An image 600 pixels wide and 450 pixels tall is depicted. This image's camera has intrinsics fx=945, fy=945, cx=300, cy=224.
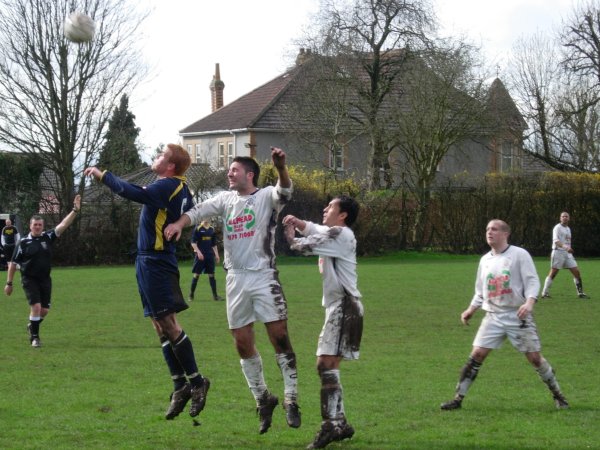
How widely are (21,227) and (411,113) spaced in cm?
1847

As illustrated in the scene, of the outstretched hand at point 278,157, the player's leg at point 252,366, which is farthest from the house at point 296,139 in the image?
the outstretched hand at point 278,157

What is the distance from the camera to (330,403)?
25.3ft

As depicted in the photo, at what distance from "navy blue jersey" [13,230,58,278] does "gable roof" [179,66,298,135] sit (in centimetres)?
4151

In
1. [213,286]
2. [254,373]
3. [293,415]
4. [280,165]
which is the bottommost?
[293,415]

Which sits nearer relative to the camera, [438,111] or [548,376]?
[548,376]

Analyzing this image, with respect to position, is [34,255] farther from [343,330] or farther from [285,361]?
[343,330]

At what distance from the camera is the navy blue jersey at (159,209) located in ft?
25.5

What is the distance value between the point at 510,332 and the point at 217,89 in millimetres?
62091

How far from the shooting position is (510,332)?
31.1 ft

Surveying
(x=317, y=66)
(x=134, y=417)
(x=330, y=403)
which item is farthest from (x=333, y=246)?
(x=317, y=66)

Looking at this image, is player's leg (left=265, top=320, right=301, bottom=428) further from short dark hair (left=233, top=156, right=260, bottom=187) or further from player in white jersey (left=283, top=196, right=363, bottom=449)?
short dark hair (left=233, top=156, right=260, bottom=187)

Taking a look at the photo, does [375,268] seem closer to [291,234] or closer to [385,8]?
[385,8]

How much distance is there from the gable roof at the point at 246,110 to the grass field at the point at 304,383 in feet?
121

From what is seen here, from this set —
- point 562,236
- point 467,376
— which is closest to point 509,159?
point 562,236
